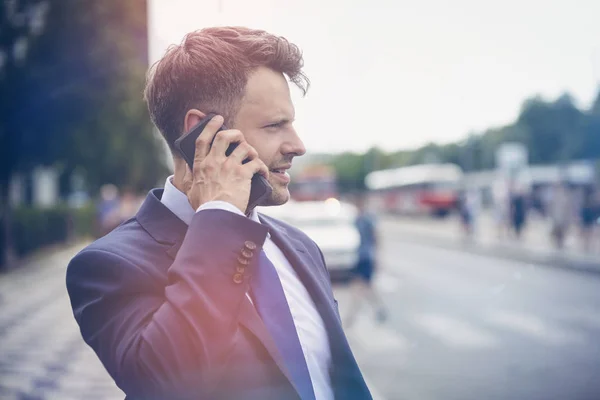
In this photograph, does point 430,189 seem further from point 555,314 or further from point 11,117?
point 555,314

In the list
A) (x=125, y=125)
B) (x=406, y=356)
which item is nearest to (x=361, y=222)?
(x=406, y=356)

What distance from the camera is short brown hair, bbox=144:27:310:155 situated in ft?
4.77

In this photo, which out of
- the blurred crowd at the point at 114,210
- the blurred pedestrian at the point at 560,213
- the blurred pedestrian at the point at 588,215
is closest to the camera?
the blurred crowd at the point at 114,210

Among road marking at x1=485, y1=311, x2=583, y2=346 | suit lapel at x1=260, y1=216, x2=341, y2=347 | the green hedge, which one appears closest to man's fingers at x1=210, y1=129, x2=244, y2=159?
suit lapel at x1=260, y1=216, x2=341, y2=347

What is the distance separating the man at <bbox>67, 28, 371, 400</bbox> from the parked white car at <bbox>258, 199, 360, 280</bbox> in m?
12.7

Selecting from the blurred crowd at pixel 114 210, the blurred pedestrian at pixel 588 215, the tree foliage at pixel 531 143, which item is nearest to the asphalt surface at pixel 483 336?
the blurred pedestrian at pixel 588 215

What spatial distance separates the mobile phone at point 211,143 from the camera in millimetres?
1399

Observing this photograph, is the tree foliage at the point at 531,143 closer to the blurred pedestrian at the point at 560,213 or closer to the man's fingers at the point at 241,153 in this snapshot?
the blurred pedestrian at the point at 560,213

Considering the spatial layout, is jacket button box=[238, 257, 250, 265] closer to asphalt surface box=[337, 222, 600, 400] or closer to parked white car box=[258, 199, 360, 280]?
asphalt surface box=[337, 222, 600, 400]

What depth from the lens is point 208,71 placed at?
1.45 metres

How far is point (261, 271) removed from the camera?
1.47 m

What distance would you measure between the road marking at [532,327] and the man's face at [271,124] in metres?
7.61

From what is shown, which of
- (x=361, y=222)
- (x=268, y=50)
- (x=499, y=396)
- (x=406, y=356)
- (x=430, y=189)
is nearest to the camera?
(x=268, y=50)

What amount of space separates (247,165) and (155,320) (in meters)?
0.33
